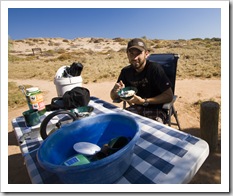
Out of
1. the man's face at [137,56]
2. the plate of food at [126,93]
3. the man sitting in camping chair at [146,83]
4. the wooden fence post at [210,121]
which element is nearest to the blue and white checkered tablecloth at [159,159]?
the plate of food at [126,93]

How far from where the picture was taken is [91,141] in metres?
0.96

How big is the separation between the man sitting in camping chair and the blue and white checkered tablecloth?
0.66 meters

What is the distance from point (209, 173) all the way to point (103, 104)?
143cm

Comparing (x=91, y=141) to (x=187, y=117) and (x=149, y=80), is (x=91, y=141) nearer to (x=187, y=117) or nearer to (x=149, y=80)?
(x=149, y=80)

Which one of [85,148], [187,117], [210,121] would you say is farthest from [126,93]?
[187,117]

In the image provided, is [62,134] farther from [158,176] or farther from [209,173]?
[209,173]

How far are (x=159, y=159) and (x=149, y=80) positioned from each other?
3.67ft

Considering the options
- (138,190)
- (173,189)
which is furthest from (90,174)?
(173,189)

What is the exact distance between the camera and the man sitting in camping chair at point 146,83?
181 centimetres

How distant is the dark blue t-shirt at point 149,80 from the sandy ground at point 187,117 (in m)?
1.05

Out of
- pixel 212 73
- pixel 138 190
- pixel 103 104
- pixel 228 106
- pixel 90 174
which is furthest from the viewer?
pixel 212 73

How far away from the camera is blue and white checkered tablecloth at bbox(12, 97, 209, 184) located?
79 centimetres

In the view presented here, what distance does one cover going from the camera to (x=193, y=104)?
413cm

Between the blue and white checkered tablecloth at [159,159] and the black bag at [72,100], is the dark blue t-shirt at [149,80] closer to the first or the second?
the black bag at [72,100]
